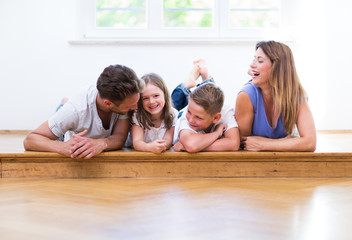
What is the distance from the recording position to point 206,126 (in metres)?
2.29

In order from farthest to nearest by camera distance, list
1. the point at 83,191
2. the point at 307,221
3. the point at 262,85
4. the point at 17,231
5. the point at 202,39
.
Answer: the point at 202,39, the point at 262,85, the point at 83,191, the point at 307,221, the point at 17,231

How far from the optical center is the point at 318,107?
477cm

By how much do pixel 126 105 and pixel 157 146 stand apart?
0.25 metres

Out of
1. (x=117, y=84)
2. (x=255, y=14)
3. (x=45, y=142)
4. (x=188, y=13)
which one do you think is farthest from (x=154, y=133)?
(x=255, y=14)

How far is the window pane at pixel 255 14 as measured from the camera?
15.8 feet

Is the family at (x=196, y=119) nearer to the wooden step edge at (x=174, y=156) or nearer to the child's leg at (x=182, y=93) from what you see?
the wooden step edge at (x=174, y=156)

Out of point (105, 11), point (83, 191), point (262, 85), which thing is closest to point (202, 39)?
point (105, 11)

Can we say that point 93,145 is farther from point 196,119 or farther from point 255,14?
point 255,14

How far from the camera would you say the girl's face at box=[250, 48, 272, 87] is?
2.35 meters

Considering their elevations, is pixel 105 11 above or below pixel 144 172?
above

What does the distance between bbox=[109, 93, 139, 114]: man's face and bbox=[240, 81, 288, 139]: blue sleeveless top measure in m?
0.61

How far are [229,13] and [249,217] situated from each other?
3632 mm

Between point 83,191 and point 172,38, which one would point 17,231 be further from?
point 172,38

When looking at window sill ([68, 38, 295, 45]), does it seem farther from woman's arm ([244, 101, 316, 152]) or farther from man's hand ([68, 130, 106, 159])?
man's hand ([68, 130, 106, 159])
